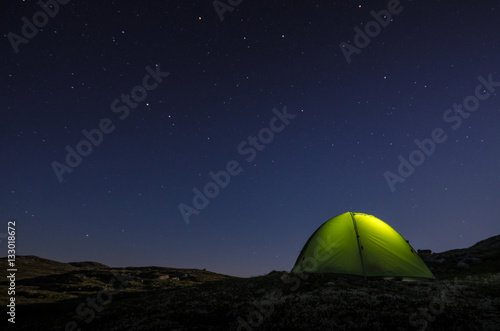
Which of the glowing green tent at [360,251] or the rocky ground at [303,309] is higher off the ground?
the glowing green tent at [360,251]

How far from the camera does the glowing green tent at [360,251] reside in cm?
1581

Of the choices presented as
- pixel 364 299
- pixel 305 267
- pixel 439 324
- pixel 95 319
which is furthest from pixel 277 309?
pixel 305 267

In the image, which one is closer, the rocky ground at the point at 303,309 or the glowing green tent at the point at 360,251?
the rocky ground at the point at 303,309

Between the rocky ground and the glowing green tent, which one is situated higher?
the glowing green tent

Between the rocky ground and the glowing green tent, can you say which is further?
the glowing green tent

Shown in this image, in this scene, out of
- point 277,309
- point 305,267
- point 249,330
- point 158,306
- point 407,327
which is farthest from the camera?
point 305,267

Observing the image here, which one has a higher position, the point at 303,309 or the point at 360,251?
the point at 360,251

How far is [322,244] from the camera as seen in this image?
18047 mm

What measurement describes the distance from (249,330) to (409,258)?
12.9 metres

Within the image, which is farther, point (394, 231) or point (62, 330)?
point (394, 231)

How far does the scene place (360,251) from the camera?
52.8 feet

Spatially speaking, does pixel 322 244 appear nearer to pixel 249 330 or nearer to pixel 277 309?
pixel 277 309

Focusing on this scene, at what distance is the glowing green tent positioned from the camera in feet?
51.9

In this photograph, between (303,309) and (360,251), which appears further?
(360,251)
